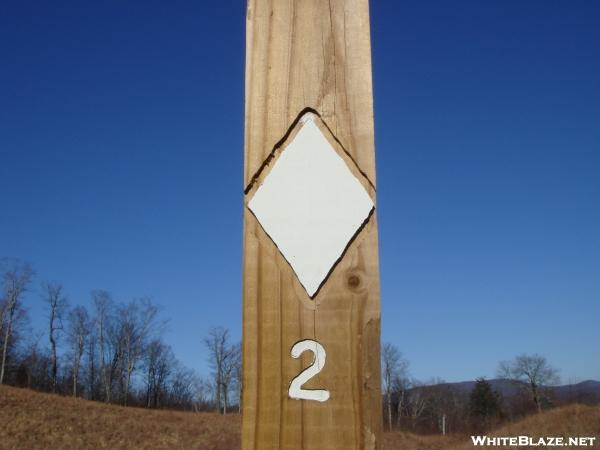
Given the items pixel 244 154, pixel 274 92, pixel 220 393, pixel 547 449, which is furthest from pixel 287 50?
pixel 220 393

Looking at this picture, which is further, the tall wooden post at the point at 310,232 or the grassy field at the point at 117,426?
the grassy field at the point at 117,426

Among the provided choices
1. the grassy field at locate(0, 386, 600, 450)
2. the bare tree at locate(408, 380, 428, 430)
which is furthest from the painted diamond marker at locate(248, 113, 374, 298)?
the bare tree at locate(408, 380, 428, 430)

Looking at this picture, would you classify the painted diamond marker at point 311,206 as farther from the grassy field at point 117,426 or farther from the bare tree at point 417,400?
the bare tree at point 417,400

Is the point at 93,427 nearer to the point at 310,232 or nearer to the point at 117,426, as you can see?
the point at 117,426

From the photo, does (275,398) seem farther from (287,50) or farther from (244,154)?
(287,50)

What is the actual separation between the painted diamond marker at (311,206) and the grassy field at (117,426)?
2311cm

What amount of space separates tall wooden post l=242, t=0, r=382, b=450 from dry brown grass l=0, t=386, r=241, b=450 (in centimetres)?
2458

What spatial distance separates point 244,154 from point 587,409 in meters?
32.4

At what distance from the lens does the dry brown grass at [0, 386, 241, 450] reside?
23.8m

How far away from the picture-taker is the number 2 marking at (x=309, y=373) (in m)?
0.86

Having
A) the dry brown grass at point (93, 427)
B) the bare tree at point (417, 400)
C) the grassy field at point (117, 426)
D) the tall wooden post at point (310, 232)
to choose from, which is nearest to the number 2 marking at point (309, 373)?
the tall wooden post at point (310, 232)

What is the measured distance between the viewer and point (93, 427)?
27234 mm

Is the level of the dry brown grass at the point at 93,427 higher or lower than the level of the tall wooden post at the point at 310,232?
lower

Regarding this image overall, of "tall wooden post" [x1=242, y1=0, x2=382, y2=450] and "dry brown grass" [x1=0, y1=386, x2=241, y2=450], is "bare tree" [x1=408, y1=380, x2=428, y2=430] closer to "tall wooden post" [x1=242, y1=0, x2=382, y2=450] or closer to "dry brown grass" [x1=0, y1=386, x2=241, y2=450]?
"dry brown grass" [x1=0, y1=386, x2=241, y2=450]
